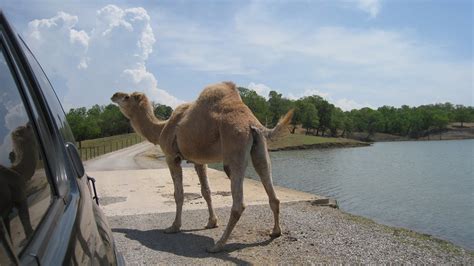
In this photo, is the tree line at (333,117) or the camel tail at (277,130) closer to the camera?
the camel tail at (277,130)

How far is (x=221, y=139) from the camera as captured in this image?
7.95 metres

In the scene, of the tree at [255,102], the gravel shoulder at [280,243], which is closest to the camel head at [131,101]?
the gravel shoulder at [280,243]

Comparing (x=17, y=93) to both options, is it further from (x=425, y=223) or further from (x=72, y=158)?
(x=425, y=223)

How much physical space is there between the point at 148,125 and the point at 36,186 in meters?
8.65

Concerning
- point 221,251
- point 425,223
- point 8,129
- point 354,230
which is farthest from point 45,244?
point 425,223

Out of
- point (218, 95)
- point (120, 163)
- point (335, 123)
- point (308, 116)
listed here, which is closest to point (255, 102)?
point (308, 116)

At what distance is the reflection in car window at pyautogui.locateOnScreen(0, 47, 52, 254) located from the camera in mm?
1280

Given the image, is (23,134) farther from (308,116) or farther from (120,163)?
(308,116)

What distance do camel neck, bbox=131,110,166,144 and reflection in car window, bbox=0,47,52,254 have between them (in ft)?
26.9

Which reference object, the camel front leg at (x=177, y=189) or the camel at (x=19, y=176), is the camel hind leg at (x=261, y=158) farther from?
the camel at (x=19, y=176)

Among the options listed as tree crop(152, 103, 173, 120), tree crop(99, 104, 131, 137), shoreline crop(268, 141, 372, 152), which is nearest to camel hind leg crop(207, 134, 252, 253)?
tree crop(152, 103, 173, 120)

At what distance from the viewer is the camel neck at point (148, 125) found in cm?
1007

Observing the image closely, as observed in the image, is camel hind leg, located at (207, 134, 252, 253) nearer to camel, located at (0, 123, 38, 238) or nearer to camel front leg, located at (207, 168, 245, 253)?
camel front leg, located at (207, 168, 245, 253)

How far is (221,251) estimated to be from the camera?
7633 mm
